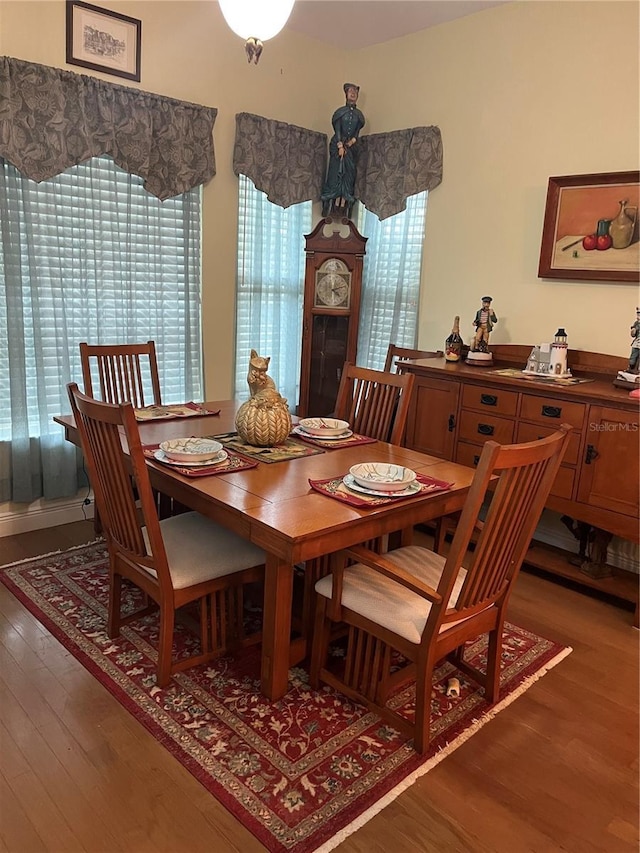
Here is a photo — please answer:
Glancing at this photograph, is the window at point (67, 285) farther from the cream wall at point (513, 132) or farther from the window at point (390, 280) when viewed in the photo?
the cream wall at point (513, 132)

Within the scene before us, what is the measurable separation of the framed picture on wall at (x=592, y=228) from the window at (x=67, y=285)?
1.95m

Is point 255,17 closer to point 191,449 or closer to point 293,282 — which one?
point 191,449

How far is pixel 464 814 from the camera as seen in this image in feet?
5.64

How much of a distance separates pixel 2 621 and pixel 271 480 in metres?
1.28

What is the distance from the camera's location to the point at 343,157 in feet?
13.0

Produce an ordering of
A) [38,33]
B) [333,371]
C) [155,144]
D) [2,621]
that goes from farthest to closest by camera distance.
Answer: [333,371] → [155,144] → [38,33] → [2,621]

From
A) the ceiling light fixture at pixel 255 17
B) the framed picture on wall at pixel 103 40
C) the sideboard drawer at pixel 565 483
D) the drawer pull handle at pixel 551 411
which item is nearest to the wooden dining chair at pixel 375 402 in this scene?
the drawer pull handle at pixel 551 411

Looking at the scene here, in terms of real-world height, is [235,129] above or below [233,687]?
above

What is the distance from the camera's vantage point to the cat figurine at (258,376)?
7.84 ft

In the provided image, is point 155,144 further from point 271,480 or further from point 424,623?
point 424,623

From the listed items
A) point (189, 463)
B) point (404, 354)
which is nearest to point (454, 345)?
point (404, 354)

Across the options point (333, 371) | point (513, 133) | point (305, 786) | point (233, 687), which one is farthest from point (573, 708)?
point (513, 133)

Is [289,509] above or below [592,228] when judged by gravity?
below

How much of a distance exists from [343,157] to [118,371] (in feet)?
6.41
